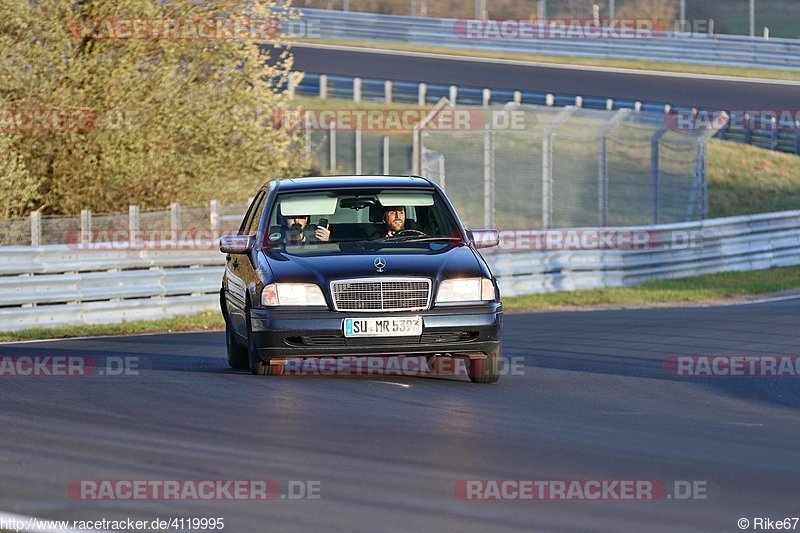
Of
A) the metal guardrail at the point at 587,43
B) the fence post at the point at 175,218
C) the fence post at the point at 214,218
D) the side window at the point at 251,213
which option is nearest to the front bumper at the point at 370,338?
the side window at the point at 251,213

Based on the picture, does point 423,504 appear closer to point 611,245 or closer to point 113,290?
point 113,290

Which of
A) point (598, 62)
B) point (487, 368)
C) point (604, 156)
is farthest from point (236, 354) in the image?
point (598, 62)

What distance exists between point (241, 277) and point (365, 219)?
1157 millimetres

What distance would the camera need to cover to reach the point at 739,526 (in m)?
6.20

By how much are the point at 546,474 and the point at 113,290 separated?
41.2 ft

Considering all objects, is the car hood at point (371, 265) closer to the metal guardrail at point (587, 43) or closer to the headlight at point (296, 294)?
the headlight at point (296, 294)

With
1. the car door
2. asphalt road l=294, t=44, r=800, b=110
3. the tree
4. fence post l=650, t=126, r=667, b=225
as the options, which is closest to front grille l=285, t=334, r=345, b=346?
the car door

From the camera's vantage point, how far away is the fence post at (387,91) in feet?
135

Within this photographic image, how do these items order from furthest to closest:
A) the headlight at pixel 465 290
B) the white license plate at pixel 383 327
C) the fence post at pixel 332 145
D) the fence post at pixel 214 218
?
the fence post at pixel 332 145, the fence post at pixel 214 218, the headlight at pixel 465 290, the white license plate at pixel 383 327

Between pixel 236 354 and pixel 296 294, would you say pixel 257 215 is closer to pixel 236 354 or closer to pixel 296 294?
pixel 236 354

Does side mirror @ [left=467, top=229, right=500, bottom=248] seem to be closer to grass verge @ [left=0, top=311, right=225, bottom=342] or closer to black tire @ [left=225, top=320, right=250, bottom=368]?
black tire @ [left=225, top=320, right=250, bottom=368]

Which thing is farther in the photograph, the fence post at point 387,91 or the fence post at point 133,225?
the fence post at point 387,91

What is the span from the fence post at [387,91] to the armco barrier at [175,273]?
1519 cm

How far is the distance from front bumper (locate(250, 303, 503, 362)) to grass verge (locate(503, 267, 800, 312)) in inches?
438
